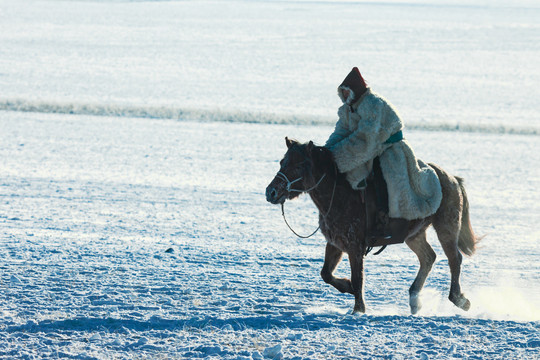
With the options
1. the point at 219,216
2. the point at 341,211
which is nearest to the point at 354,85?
the point at 341,211

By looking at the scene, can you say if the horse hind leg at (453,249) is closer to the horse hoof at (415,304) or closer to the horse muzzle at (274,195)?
the horse hoof at (415,304)

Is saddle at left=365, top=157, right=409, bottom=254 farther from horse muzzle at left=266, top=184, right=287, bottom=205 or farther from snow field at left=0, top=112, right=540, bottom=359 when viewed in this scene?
horse muzzle at left=266, top=184, right=287, bottom=205

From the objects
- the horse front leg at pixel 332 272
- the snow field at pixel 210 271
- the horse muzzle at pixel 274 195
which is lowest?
the snow field at pixel 210 271

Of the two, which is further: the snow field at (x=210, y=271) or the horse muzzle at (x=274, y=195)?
the horse muzzle at (x=274, y=195)

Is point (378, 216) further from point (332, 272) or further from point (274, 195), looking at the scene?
point (274, 195)

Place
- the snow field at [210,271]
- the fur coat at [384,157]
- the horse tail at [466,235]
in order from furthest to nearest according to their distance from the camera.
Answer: the horse tail at [466,235]
the fur coat at [384,157]
the snow field at [210,271]

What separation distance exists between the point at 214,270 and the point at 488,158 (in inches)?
432

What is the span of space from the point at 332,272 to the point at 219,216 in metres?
4.71

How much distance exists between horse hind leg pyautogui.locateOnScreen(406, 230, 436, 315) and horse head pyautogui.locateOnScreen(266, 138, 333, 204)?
145 cm

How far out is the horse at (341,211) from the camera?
6.09 meters

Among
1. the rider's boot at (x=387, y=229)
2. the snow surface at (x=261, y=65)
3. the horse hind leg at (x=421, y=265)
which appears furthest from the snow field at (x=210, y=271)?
the snow surface at (x=261, y=65)

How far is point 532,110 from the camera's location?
26.5m

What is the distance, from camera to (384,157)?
6.47m

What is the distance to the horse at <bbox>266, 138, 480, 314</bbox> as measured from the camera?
20.0ft
